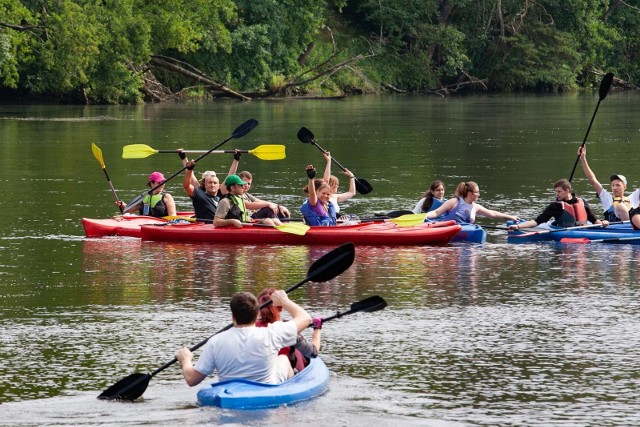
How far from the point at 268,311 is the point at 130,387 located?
3.47 feet

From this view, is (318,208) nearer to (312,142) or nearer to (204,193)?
(204,193)

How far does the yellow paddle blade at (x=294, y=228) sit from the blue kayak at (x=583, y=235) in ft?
8.38

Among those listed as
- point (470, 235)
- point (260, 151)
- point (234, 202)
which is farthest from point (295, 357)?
point (260, 151)

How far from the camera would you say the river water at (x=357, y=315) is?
9.38 meters

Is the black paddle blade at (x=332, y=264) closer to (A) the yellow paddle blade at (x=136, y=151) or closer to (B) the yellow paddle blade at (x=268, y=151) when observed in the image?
(B) the yellow paddle blade at (x=268, y=151)

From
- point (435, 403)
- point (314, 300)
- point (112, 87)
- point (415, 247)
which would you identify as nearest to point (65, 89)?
point (112, 87)

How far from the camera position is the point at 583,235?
668 inches

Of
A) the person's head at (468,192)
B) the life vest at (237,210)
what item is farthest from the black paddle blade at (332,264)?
the person's head at (468,192)

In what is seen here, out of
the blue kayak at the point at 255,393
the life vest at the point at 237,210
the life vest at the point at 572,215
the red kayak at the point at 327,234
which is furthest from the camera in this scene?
the life vest at the point at 572,215

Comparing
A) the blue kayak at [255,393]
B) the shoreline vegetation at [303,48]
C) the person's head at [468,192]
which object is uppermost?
the shoreline vegetation at [303,48]

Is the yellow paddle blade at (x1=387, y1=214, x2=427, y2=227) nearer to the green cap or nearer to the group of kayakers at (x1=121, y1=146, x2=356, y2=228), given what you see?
the group of kayakers at (x1=121, y1=146, x2=356, y2=228)

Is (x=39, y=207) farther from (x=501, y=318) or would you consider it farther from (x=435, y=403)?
(x=435, y=403)

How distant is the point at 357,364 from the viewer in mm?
10547

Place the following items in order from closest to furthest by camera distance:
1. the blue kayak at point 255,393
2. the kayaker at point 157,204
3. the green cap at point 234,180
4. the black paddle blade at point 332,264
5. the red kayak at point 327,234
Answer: the blue kayak at point 255,393
the black paddle blade at point 332,264
the green cap at point 234,180
the red kayak at point 327,234
the kayaker at point 157,204
